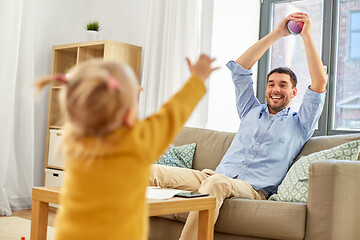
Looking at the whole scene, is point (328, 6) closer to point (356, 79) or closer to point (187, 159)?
point (356, 79)

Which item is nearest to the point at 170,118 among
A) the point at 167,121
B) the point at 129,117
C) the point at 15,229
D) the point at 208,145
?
the point at 167,121

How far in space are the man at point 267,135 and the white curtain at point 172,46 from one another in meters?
1.03

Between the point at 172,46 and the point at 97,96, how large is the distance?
3.05 m

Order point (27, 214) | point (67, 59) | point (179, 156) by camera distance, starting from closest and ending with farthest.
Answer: point (179, 156), point (27, 214), point (67, 59)

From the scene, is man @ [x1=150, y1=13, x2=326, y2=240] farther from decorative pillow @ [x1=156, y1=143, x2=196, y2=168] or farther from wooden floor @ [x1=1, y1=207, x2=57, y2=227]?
wooden floor @ [x1=1, y1=207, x2=57, y2=227]

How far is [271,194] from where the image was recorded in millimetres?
2699

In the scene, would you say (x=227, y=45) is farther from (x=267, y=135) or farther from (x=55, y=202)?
(x=55, y=202)

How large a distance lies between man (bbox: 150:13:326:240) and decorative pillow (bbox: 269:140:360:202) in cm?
17

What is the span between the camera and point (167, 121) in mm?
1238

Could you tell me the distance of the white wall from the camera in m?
4.67

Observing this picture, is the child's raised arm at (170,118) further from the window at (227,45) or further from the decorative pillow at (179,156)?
the window at (227,45)

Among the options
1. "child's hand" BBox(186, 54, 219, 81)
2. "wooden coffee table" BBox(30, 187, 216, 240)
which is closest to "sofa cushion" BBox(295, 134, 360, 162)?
"wooden coffee table" BBox(30, 187, 216, 240)

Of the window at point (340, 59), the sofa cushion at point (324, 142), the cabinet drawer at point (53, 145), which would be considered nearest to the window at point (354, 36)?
the window at point (340, 59)

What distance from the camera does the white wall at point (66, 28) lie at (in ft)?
15.3
